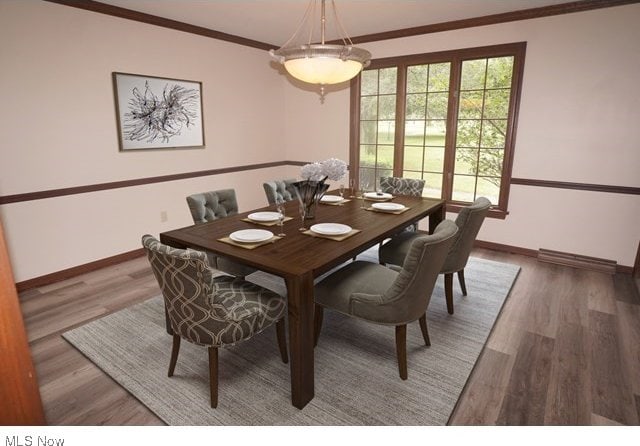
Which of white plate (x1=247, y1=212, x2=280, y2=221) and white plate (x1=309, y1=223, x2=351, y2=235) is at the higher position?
white plate (x1=247, y1=212, x2=280, y2=221)

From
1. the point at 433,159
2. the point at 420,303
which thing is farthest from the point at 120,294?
the point at 433,159

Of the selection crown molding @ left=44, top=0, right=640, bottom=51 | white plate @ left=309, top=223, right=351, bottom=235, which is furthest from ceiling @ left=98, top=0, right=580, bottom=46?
white plate @ left=309, top=223, right=351, bottom=235

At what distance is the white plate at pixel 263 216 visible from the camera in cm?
254

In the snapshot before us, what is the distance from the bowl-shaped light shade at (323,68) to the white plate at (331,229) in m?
1.14

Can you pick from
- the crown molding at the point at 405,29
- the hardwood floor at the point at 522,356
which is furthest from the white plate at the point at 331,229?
the crown molding at the point at 405,29

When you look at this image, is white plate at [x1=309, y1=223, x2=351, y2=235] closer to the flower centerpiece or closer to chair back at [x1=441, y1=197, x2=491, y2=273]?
the flower centerpiece

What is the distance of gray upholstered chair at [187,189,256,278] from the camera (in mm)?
2697

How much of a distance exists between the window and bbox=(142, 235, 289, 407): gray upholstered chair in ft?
10.4

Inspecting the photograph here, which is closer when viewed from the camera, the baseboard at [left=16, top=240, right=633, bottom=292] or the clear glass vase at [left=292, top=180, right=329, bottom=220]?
the clear glass vase at [left=292, top=180, right=329, bottom=220]

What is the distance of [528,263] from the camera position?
3.95 m

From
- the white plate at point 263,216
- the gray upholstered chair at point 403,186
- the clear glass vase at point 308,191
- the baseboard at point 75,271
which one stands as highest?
the clear glass vase at point 308,191

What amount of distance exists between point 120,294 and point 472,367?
2780 millimetres

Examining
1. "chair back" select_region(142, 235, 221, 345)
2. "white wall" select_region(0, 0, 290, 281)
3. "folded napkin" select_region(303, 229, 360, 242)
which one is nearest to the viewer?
"chair back" select_region(142, 235, 221, 345)

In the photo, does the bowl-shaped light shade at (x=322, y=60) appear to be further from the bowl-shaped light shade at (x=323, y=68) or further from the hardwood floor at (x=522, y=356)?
the hardwood floor at (x=522, y=356)
